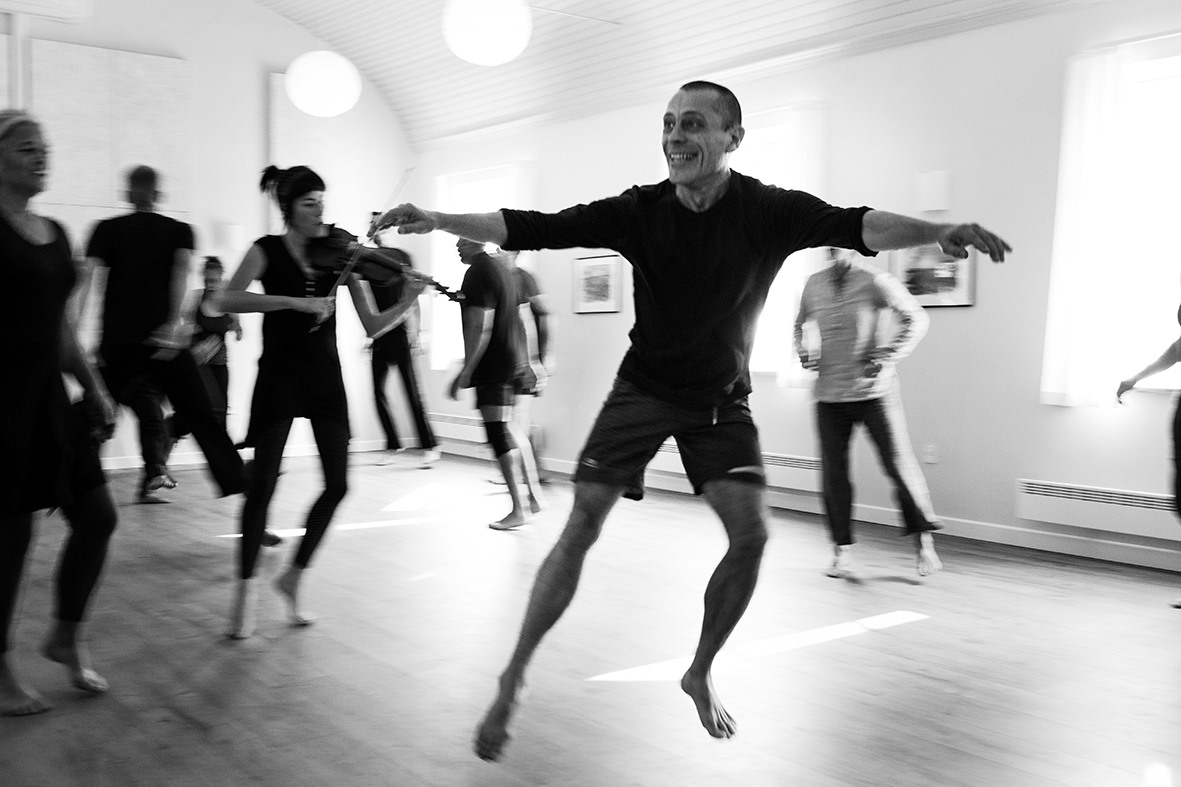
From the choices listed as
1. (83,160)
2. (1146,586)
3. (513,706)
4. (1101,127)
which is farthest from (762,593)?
(83,160)

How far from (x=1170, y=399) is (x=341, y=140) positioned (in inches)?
322

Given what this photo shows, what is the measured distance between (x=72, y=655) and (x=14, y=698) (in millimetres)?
220

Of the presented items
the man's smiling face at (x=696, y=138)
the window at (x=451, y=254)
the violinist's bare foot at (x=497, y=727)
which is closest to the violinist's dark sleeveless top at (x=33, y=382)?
the violinist's bare foot at (x=497, y=727)

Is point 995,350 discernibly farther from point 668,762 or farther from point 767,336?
point 668,762

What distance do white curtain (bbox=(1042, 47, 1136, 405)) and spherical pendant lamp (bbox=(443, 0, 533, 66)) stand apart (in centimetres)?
304

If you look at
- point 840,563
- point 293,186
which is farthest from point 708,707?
point 840,563

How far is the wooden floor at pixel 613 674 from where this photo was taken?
9.21ft

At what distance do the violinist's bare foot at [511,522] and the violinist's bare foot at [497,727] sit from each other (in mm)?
3879

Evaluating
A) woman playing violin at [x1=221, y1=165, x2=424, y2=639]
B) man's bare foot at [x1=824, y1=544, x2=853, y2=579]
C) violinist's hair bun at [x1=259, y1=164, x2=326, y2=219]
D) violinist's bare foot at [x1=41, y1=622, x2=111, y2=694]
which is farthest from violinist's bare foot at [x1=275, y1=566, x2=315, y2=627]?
man's bare foot at [x1=824, y1=544, x2=853, y2=579]

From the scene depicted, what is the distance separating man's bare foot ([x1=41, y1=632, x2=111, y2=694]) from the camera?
331cm

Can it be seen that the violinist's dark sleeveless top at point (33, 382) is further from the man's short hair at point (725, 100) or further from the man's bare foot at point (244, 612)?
the man's short hair at point (725, 100)

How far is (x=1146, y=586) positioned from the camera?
17.6 feet

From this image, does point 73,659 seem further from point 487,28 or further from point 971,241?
point 487,28

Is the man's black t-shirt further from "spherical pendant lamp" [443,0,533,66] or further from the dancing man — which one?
the dancing man
